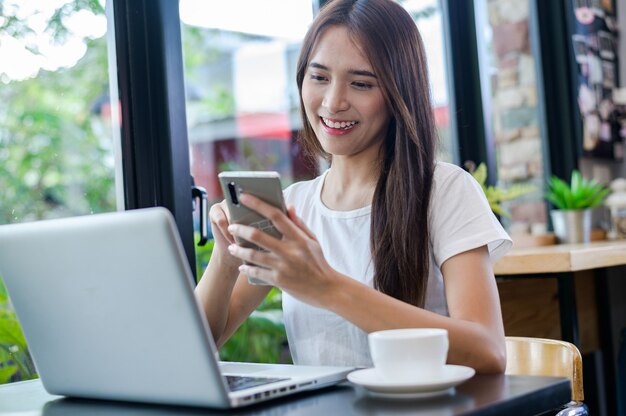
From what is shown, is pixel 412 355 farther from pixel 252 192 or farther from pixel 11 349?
pixel 11 349

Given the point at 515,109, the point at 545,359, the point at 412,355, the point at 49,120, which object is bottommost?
the point at 545,359

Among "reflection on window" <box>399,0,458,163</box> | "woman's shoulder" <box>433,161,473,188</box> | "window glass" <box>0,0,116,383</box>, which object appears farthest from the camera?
"reflection on window" <box>399,0,458,163</box>

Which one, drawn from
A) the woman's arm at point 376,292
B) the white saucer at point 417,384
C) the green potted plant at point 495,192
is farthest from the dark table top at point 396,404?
the green potted plant at point 495,192

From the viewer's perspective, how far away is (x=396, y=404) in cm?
94

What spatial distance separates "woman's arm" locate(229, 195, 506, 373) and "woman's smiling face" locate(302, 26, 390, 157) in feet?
1.09

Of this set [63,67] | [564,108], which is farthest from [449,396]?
[564,108]

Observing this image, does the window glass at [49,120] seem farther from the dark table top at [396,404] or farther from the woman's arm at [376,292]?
Answer: the woman's arm at [376,292]

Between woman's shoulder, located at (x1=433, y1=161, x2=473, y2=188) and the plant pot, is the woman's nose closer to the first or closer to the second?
woman's shoulder, located at (x1=433, y1=161, x2=473, y2=188)

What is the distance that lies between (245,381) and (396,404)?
0.23 m

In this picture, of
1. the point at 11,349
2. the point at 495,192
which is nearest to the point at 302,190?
the point at 11,349

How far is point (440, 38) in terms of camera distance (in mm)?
3557

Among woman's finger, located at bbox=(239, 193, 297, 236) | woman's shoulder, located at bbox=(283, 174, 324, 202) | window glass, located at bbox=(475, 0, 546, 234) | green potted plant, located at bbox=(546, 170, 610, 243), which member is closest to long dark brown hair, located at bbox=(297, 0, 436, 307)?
woman's shoulder, located at bbox=(283, 174, 324, 202)

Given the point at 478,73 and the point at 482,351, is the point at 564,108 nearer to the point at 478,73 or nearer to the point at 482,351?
the point at 478,73

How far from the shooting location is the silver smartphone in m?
1.02
